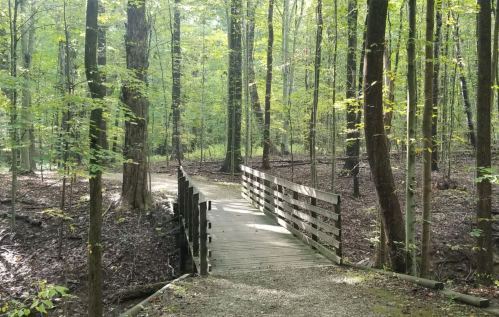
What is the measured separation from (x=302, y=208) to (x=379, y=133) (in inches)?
123

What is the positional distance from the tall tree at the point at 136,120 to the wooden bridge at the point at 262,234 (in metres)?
1.54

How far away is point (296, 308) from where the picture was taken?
174 inches

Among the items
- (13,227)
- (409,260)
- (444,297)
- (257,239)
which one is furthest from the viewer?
(13,227)

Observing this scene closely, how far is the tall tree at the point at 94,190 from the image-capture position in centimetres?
550

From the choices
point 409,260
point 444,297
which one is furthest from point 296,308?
point 409,260

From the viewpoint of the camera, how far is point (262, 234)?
26.5ft

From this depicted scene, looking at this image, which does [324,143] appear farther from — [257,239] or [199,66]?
[257,239]

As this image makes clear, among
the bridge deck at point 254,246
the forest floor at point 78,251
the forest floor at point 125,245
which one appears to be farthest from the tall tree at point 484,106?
the forest floor at point 78,251

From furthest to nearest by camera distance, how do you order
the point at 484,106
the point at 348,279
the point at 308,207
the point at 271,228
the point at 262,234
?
the point at 271,228 → the point at 262,234 → the point at 308,207 → the point at 484,106 → the point at 348,279

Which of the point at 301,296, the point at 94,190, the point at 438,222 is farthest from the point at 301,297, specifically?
the point at 438,222

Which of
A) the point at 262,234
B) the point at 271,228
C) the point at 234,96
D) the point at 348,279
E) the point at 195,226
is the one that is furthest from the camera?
the point at 234,96

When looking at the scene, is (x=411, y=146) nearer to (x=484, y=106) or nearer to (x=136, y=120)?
(x=484, y=106)

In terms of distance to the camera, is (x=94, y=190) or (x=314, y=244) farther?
(x=314, y=244)

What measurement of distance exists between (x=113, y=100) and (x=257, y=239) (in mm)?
4120
